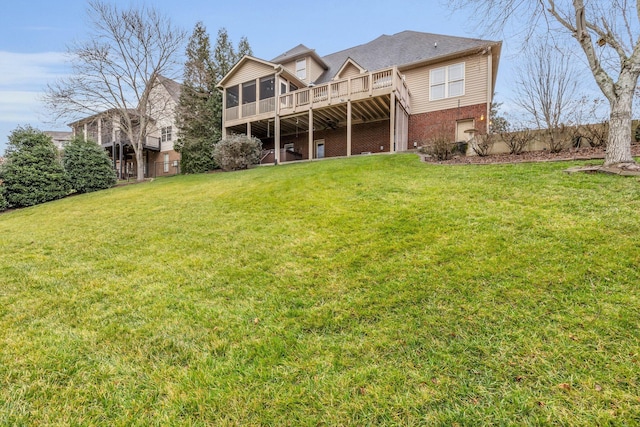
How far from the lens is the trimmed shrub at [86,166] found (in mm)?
14518

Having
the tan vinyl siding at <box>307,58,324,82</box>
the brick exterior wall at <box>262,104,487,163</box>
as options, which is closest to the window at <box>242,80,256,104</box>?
the brick exterior wall at <box>262,104,487,163</box>

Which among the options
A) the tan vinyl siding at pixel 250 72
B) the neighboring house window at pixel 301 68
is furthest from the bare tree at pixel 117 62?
the neighboring house window at pixel 301 68

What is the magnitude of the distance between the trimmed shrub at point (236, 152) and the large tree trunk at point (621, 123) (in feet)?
43.8

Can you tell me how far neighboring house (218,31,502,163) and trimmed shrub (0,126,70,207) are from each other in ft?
27.7

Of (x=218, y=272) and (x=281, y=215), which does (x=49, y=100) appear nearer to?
(x=281, y=215)

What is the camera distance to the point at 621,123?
21.7 ft

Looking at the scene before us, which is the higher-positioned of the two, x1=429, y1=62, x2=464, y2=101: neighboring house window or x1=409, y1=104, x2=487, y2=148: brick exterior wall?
x1=429, y1=62, x2=464, y2=101: neighboring house window

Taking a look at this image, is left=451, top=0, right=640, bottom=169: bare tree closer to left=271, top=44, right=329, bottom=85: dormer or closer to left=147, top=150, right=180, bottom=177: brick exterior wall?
left=271, top=44, right=329, bottom=85: dormer

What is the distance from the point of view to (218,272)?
12.8 ft

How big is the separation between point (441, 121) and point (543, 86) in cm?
634

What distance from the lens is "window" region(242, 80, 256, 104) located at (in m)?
17.9

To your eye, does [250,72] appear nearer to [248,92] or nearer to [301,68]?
[248,92]

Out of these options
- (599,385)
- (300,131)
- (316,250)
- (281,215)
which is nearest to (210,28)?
(300,131)

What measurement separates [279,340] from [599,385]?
224 centimetres
